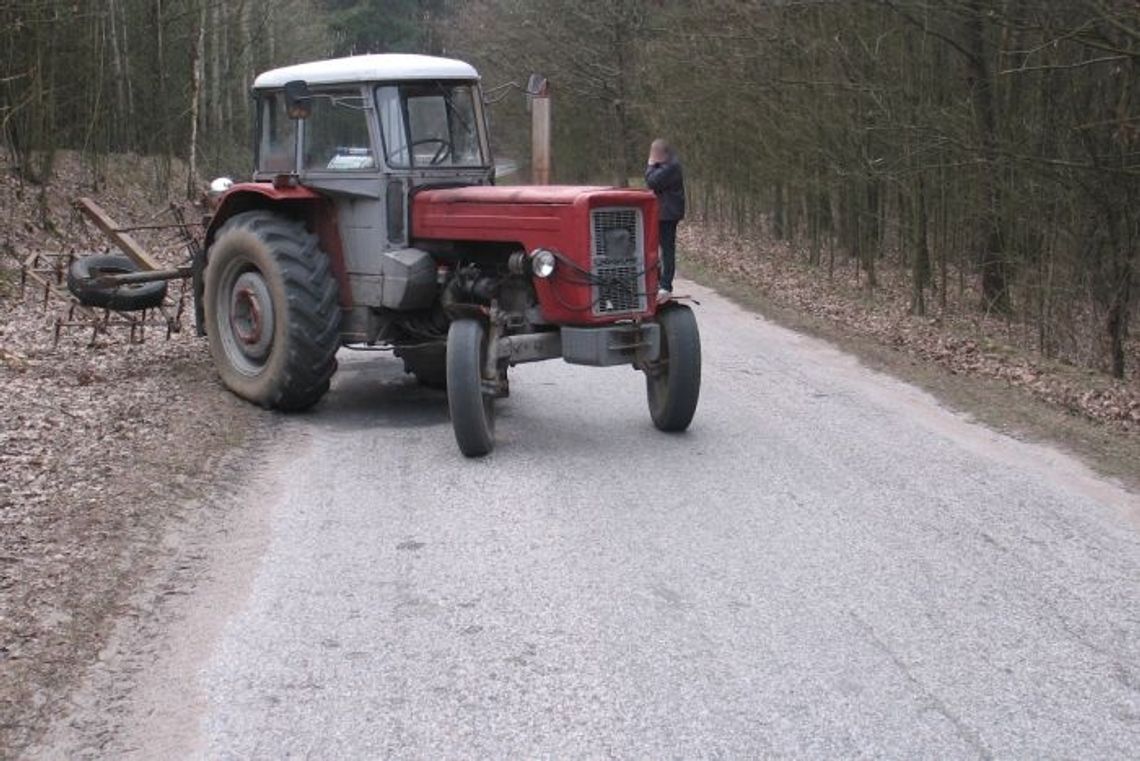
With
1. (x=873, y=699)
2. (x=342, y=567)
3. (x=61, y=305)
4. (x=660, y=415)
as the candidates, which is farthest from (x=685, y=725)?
(x=61, y=305)

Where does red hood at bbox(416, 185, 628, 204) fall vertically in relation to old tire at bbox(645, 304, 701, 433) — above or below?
above

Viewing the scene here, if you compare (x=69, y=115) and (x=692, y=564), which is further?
(x=69, y=115)

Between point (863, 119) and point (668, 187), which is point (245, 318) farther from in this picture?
point (863, 119)

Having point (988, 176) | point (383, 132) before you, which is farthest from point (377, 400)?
point (988, 176)

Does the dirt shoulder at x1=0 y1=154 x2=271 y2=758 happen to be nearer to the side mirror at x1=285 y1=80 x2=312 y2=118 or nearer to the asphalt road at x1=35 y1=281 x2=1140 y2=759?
the asphalt road at x1=35 y1=281 x2=1140 y2=759

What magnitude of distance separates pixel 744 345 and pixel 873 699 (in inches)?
338

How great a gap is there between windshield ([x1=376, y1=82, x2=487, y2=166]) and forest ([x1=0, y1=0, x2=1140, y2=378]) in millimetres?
448

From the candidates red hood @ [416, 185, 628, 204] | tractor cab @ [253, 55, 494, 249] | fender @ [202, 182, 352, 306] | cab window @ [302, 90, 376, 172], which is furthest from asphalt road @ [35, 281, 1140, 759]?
cab window @ [302, 90, 376, 172]

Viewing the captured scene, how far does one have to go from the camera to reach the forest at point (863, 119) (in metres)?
12.9

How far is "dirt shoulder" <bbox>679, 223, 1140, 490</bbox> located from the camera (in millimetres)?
8820

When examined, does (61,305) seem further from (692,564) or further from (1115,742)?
(1115,742)

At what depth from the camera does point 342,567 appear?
229 inches

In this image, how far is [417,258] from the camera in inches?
344

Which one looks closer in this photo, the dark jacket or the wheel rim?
the wheel rim
